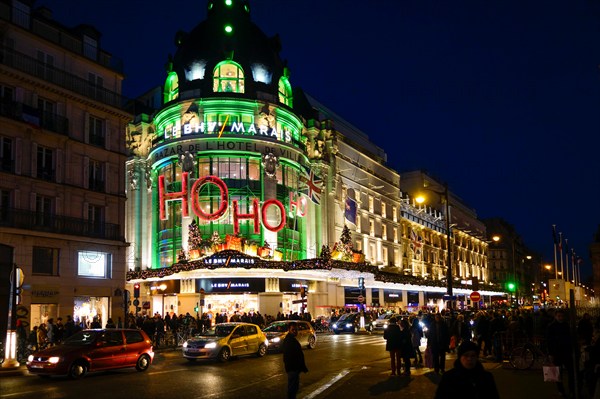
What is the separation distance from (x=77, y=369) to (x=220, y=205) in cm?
3335

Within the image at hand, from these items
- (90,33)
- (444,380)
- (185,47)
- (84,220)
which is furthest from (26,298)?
(185,47)

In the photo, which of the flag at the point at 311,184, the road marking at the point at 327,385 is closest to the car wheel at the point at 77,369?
the road marking at the point at 327,385

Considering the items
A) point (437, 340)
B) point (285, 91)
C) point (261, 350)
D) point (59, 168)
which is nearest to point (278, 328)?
point (261, 350)

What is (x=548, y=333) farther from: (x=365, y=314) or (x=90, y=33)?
(x=365, y=314)

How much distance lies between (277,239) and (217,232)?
573cm

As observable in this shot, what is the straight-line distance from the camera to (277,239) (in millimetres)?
56469

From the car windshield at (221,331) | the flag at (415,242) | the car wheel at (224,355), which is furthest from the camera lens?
the flag at (415,242)

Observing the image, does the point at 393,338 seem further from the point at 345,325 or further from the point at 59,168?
the point at 345,325

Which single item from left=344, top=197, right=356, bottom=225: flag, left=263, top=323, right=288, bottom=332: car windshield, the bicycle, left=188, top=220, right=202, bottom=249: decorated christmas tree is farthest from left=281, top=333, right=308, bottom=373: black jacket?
left=344, top=197, right=356, bottom=225: flag

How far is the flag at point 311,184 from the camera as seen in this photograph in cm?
5588

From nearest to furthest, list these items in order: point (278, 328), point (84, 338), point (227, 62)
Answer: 1. point (84, 338)
2. point (278, 328)
3. point (227, 62)

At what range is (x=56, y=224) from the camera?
34.8m

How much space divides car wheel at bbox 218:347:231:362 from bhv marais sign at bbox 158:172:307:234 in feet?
90.6

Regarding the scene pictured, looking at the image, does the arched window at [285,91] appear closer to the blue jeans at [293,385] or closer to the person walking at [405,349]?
the person walking at [405,349]
